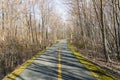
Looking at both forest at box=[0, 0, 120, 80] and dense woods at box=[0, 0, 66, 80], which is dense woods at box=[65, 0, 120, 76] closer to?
forest at box=[0, 0, 120, 80]

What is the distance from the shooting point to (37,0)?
5038 cm

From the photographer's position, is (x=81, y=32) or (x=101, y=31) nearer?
(x=101, y=31)

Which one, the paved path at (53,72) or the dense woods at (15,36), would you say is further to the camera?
the dense woods at (15,36)

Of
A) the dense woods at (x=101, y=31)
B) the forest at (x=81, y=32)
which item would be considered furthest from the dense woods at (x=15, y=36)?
the dense woods at (x=101, y=31)

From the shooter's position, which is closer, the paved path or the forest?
the paved path

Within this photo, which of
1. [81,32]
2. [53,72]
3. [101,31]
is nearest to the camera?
[53,72]

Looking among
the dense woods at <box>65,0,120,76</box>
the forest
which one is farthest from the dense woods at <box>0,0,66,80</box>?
the dense woods at <box>65,0,120,76</box>

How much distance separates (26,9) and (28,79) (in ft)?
123

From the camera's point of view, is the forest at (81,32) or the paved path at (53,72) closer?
the paved path at (53,72)

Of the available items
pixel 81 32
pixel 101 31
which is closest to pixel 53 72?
pixel 101 31

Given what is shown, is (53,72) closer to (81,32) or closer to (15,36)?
(15,36)

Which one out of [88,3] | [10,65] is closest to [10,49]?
[10,65]

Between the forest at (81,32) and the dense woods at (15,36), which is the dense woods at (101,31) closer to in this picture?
the forest at (81,32)

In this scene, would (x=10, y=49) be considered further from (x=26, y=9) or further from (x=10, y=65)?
(x=26, y=9)
